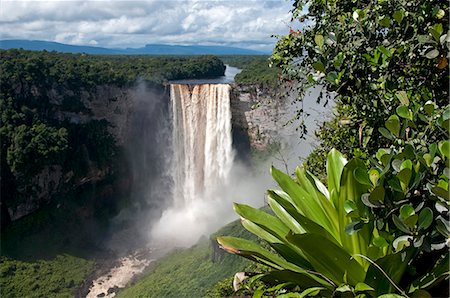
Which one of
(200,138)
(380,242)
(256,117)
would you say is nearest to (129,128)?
(200,138)

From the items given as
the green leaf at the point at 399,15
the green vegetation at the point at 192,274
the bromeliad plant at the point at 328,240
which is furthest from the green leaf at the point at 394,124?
the green vegetation at the point at 192,274

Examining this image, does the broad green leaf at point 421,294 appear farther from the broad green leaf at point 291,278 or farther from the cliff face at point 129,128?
the cliff face at point 129,128

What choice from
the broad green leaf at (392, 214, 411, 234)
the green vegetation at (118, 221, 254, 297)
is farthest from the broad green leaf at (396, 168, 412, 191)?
the green vegetation at (118, 221, 254, 297)

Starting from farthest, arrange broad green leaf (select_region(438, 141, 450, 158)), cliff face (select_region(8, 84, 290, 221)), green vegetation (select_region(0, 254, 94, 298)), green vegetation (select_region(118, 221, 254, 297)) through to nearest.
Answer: cliff face (select_region(8, 84, 290, 221))
green vegetation (select_region(0, 254, 94, 298))
green vegetation (select_region(118, 221, 254, 297))
broad green leaf (select_region(438, 141, 450, 158))

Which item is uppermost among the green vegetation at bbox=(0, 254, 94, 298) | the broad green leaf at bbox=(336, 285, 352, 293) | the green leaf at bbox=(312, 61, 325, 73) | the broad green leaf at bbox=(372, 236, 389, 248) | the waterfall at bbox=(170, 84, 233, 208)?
the green leaf at bbox=(312, 61, 325, 73)

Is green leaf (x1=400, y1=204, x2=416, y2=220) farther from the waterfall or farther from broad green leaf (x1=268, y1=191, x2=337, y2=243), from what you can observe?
the waterfall
